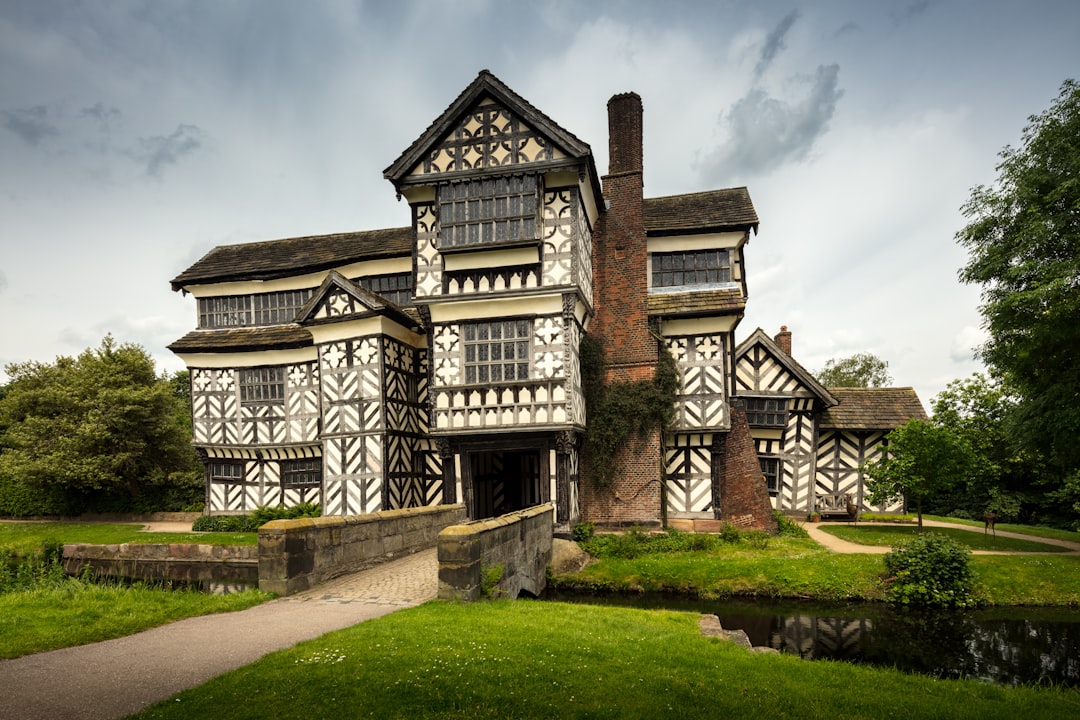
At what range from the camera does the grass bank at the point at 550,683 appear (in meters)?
4.98

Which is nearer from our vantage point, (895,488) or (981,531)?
(895,488)

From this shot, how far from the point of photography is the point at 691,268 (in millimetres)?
19234

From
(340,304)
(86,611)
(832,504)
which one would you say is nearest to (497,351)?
(340,304)

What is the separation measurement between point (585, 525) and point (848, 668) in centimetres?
921

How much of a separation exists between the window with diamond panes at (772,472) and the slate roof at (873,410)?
93.2 inches

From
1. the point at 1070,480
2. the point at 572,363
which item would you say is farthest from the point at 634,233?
the point at 1070,480

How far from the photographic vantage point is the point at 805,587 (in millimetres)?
13250

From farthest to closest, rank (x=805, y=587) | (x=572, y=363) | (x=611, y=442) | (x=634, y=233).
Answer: (x=634, y=233) < (x=611, y=442) < (x=572, y=363) < (x=805, y=587)

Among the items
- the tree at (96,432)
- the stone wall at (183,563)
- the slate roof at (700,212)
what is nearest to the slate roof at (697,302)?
the slate roof at (700,212)

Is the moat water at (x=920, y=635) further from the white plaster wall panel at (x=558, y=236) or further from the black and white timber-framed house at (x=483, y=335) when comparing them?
the white plaster wall panel at (x=558, y=236)

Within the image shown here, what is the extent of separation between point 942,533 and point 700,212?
12329mm

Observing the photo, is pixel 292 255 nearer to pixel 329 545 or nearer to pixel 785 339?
pixel 329 545

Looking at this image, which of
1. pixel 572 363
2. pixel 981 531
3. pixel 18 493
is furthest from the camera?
pixel 18 493

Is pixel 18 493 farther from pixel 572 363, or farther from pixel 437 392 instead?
pixel 572 363
